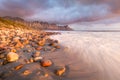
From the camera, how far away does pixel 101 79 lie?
2.38m

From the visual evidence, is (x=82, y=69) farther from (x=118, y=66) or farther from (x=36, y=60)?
(x=36, y=60)

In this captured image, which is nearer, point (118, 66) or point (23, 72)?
point (23, 72)

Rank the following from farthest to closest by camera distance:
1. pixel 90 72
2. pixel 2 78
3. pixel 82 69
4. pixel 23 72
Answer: pixel 82 69
pixel 90 72
pixel 23 72
pixel 2 78

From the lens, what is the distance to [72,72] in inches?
109

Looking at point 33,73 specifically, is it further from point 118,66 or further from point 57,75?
point 118,66

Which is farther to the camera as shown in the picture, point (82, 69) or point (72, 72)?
point (82, 69)

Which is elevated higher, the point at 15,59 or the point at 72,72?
the point at 15,59

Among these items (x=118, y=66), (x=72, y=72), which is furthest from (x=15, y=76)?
(x=118, y=66)

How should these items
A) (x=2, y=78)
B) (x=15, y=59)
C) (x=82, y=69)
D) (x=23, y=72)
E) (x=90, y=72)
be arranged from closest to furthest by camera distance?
(x=2, y=78)
(x=23, y=72)
(x=90, y=72)
(x=82, y=69)
(x=15, y=59)

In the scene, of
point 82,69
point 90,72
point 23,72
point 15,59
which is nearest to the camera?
point 23,72

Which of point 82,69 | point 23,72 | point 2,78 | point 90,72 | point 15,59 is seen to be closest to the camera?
point 2,78

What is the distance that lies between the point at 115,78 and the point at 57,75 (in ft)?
4.25

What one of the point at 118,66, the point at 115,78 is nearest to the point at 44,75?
the point at 115,78

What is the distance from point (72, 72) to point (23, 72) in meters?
1.19
